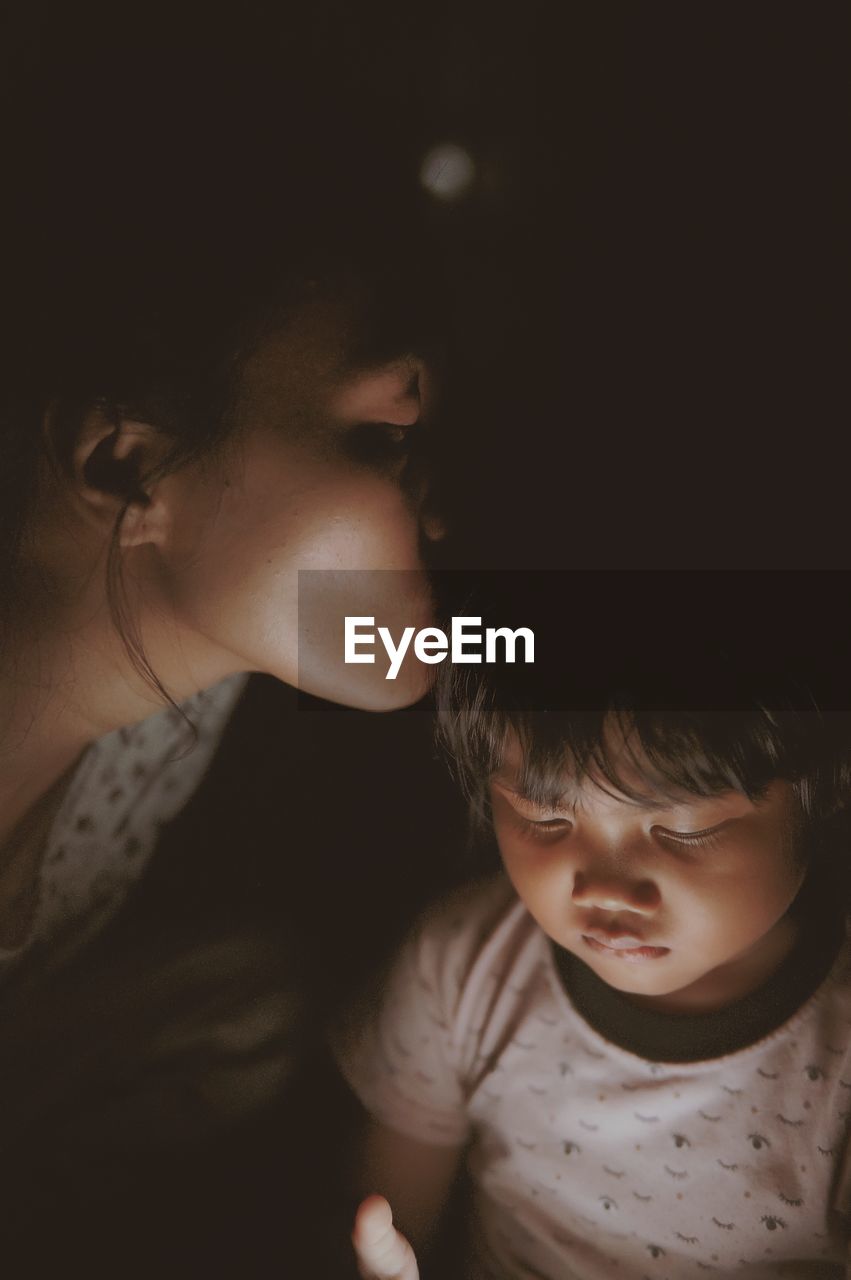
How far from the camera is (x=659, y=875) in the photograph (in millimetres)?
472

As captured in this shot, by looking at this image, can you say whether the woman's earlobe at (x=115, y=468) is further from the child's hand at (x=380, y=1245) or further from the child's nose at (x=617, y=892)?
the child's hand at (x=380, y=1245)

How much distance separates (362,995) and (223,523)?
0.31 metres

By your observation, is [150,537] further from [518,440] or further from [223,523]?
[518,440]

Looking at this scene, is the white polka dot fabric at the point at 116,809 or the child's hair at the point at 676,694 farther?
the white polka dot fabric at the point at 116,809

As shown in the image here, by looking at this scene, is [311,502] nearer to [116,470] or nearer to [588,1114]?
[116,470]

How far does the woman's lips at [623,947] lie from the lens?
484mm

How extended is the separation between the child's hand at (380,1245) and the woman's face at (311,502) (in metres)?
0.32

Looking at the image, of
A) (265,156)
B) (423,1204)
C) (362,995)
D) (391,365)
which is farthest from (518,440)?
(423,1204)

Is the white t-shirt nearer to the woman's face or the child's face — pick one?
the child's face

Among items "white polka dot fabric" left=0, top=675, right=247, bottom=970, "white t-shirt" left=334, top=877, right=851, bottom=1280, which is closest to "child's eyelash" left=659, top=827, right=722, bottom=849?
"white t-shirt" left=334, top=877, right=851, bottom=1280

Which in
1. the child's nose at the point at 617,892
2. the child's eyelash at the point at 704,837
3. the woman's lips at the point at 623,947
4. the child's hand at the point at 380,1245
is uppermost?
the child's eyelash at the point at 704,837

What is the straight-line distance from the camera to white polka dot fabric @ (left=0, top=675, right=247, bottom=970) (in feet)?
1.92

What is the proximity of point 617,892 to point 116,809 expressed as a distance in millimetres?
334

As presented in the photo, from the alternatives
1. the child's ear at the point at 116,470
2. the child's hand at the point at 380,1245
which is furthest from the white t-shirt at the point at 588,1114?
the child's ear at the point at 116,470
